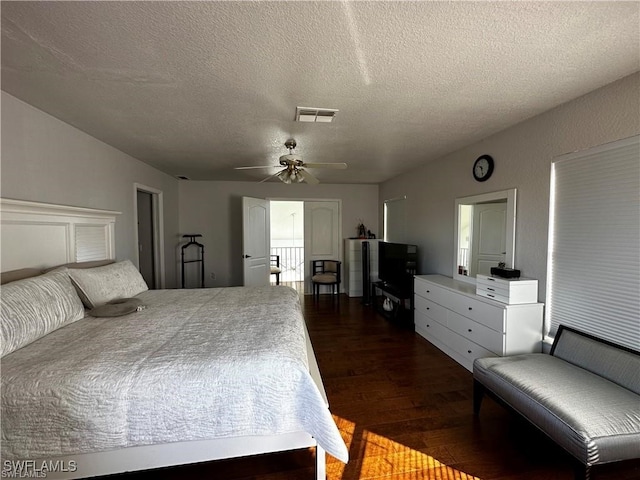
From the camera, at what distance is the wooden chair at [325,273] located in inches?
218

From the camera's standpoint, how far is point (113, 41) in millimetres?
1410

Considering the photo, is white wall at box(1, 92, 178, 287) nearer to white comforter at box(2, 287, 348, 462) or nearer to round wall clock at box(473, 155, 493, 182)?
white comforter at box(2, 287, 348, 462)

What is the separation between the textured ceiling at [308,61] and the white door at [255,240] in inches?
93.3

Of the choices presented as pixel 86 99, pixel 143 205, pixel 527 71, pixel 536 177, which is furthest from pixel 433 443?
pixel 143 205

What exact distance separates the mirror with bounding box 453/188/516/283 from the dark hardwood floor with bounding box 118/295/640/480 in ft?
3.68

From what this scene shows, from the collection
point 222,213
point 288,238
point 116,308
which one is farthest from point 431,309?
point 288,238

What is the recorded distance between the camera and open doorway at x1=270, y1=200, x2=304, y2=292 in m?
8.47

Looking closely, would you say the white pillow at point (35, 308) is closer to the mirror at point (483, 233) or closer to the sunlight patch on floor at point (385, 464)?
the sunlight patch on floor at point (385, 464)

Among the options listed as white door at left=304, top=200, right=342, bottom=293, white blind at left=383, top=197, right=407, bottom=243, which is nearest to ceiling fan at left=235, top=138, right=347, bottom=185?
white blind at left=383, top=197, right=407, bottom=243

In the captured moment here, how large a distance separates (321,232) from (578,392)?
15.7 feet

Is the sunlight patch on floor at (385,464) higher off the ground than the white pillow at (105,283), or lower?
lower

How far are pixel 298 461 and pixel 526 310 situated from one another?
210cm

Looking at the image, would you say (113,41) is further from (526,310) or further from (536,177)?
(526,310)

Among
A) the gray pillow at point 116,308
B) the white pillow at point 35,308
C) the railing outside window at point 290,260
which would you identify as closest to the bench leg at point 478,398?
the gray pillow at point 116,308
